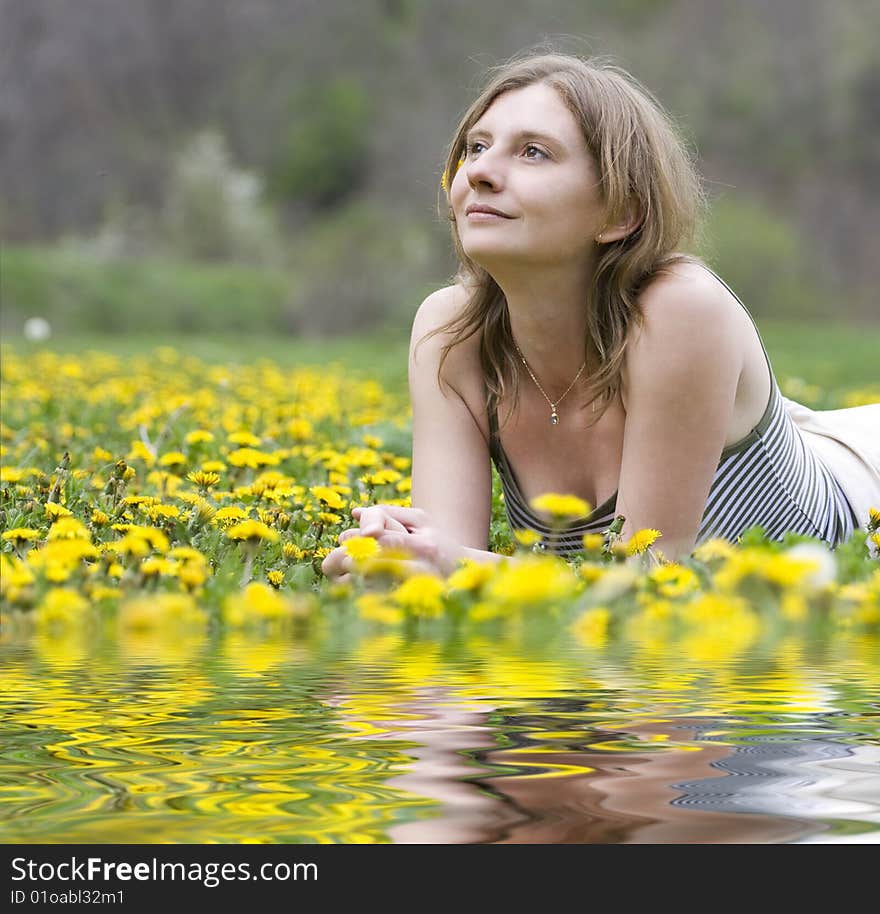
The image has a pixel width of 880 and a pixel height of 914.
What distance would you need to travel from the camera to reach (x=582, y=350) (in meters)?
2.93

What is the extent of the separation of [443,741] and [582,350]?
1.89m

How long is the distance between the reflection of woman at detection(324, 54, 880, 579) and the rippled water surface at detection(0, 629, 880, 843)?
3.28ft

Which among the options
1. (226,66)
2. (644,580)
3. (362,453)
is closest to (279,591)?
(644,580)

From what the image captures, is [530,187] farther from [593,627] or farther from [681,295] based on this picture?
[593,627]

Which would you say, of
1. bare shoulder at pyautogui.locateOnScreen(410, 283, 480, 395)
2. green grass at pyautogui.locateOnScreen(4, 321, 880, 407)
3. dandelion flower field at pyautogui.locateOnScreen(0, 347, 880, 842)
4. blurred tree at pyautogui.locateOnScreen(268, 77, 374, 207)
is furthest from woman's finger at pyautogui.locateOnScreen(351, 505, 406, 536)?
blurred tree at pyautogui.locateOnScreen(268, 77, 374, 207)

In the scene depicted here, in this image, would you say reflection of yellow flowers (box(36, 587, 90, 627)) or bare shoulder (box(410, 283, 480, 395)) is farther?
bare shoulder (box(410, 283, 480, 395))

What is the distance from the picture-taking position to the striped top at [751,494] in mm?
3045

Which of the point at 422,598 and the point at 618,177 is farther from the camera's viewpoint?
the point at 618,177

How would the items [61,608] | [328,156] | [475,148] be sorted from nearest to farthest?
[61,608]
[475,148]
[328,156]

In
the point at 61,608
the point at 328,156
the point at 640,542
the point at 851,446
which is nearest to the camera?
the point at 61,608

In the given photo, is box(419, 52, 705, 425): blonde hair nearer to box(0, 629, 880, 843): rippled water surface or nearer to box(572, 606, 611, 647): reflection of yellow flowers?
box(572, 606, 611, 647): reflection of yellow flowers

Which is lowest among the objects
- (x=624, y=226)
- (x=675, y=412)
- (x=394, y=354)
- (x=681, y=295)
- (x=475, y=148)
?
(x=675, y=412)

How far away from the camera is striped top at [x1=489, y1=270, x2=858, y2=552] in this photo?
120 inches

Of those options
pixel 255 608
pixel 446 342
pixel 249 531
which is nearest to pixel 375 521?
pixel 249 531
